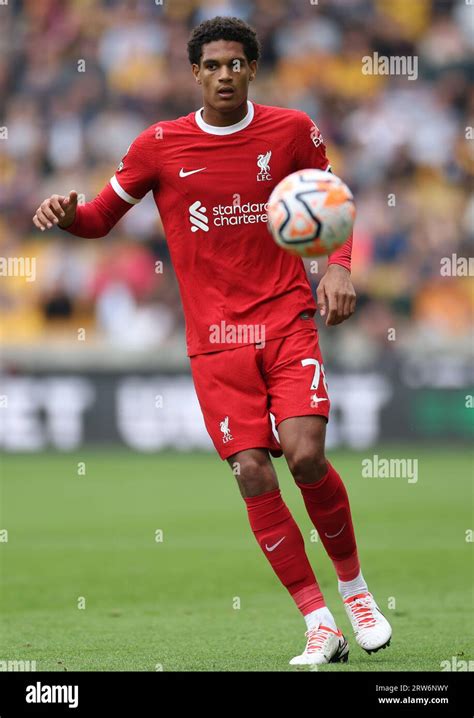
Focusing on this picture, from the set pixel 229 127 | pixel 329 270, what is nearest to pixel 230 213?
pixel 229 127

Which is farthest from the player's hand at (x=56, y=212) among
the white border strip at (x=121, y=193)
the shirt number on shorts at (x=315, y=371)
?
the shirt number on shorts at (x=315, y=371)

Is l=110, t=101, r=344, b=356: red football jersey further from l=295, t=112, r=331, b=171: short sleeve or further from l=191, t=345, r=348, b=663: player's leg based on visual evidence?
l=191, t=345, r=348, b=663: player's leg

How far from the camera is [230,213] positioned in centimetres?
594

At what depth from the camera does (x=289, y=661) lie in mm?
5730

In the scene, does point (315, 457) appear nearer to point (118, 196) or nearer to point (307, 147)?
point (307, 147)

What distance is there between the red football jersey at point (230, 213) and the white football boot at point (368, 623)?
49.1 inches

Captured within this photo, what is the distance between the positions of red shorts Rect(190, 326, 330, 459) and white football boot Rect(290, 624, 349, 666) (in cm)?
80

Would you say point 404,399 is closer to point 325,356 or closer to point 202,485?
point 325,356

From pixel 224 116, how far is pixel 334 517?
5.98 ft

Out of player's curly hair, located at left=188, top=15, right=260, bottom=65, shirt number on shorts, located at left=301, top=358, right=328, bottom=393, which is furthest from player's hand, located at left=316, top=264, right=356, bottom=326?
player's curly hair, located at left=188, top=15, right=260, bottom=65

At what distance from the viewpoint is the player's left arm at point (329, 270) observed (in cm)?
573

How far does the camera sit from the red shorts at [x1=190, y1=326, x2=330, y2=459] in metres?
5.79

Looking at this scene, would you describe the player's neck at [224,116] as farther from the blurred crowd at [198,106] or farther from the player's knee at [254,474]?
the blurred crowd at [198,106]
